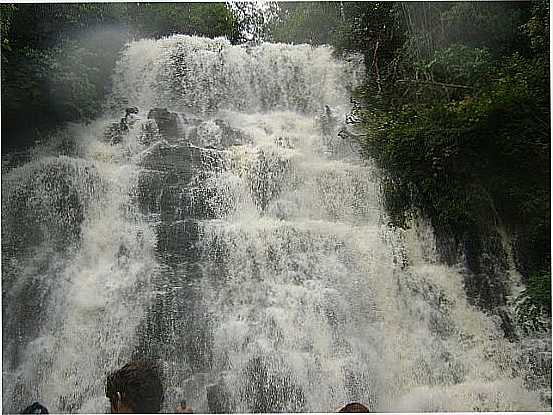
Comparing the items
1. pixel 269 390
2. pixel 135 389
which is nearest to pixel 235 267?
pixel 269 390

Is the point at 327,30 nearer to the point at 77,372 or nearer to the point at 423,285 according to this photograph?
the point at 423,285

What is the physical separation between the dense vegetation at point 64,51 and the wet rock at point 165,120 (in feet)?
0.71

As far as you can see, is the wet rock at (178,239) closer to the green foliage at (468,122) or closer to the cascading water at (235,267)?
the cascading water at (235,267)

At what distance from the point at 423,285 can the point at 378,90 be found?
33.0 inches

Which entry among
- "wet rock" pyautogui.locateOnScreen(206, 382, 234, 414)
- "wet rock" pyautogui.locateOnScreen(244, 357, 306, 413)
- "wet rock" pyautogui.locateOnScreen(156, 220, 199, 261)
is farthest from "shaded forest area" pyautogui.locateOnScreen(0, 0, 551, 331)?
"wet rock" pyautogui.locateOnScreen(206, 382, 234, 414)

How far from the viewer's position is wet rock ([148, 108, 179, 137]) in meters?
2.71

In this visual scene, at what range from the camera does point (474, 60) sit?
8.94 ft

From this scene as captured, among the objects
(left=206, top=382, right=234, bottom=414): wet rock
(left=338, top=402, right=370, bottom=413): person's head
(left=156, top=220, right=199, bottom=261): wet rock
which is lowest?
(left=338, top=402, right=370, bottom=413): person's head

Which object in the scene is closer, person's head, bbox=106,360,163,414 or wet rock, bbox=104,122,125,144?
person's head, bbox=106,360,163,414

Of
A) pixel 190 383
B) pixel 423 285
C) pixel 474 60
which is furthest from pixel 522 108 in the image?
pixel 190 383

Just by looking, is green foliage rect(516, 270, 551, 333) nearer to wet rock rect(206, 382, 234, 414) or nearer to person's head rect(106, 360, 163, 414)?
wet rock rect(206, 382, 234, 414)

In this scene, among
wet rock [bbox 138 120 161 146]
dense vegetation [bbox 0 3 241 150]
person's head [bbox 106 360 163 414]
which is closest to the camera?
person's head [bbox 106 360 163 414]

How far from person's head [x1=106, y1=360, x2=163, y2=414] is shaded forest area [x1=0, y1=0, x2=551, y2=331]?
3.19 feet

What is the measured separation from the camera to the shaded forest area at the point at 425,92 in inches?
102
